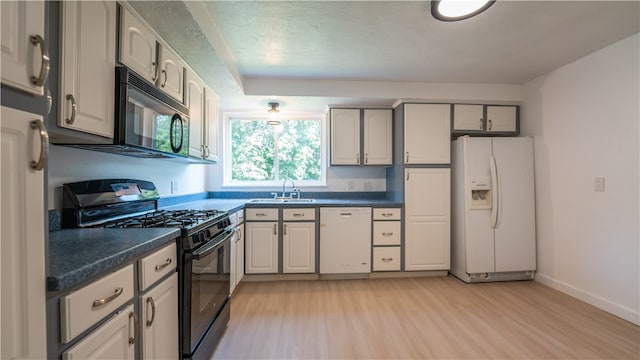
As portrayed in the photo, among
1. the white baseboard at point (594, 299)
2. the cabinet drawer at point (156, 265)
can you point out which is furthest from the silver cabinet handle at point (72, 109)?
the white baseboard at point (594, 299)

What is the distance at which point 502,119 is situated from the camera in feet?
10.9

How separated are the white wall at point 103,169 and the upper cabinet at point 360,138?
5.93ft

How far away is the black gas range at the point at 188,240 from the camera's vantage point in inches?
57.3

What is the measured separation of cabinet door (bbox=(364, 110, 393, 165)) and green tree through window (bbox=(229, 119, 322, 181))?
76 cm

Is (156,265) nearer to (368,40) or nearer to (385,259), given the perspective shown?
(368,40)

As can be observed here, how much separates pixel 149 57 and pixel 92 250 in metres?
1.19

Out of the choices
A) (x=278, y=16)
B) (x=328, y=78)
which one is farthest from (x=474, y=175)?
(x=278, y=16)

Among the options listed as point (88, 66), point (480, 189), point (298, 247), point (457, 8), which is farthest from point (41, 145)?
point (480, 189)

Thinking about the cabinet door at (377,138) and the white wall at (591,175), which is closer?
the white wall at (591,175)

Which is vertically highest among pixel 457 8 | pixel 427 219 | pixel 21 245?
pixel 457 8

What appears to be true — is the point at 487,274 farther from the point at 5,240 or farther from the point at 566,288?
the point at 5,240

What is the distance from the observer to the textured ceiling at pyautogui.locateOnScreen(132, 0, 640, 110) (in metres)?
1.80

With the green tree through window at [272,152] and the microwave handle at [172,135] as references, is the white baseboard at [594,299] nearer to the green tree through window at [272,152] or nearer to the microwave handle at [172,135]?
the green tree through window at [272,152]

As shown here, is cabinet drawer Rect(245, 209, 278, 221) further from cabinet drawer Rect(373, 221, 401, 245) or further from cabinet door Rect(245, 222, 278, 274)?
cabinet drawer Rect(373, 221, 401, 245)
